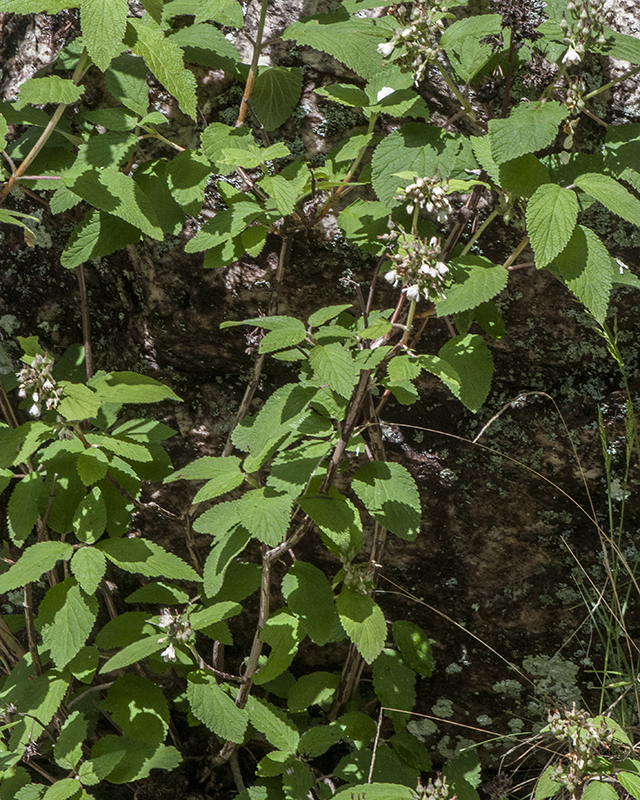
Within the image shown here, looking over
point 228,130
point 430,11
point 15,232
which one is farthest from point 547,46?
point 15,232

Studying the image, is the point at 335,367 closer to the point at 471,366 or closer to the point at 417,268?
the point at 417,268

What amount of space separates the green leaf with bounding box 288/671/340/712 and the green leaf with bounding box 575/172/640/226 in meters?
1.56

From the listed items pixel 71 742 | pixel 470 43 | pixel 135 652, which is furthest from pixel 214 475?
pixel 470 43

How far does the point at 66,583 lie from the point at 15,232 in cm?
114

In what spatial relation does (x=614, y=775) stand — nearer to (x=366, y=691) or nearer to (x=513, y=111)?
(x=366, y=691)

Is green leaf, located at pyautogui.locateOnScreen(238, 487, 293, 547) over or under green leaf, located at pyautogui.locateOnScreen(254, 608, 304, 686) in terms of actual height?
over

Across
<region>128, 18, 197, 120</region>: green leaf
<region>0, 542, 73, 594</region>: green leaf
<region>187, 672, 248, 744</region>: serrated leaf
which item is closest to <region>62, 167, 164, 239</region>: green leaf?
<region>128, 18, 197, 120</region>: green leaf

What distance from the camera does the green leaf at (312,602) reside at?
174 centimetres

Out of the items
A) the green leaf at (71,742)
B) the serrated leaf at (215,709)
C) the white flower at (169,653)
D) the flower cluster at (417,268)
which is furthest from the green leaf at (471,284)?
the green leaf at (71,742)

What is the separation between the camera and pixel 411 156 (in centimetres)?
161

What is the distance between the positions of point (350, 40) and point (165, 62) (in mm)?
436

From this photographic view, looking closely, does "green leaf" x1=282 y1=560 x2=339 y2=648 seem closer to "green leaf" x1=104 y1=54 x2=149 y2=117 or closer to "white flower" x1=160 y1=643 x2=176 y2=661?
"white flower" x1=160 y1=643 x2=176 y2=661

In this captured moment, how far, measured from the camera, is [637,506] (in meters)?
2.06

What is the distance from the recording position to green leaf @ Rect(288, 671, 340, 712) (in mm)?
2064
